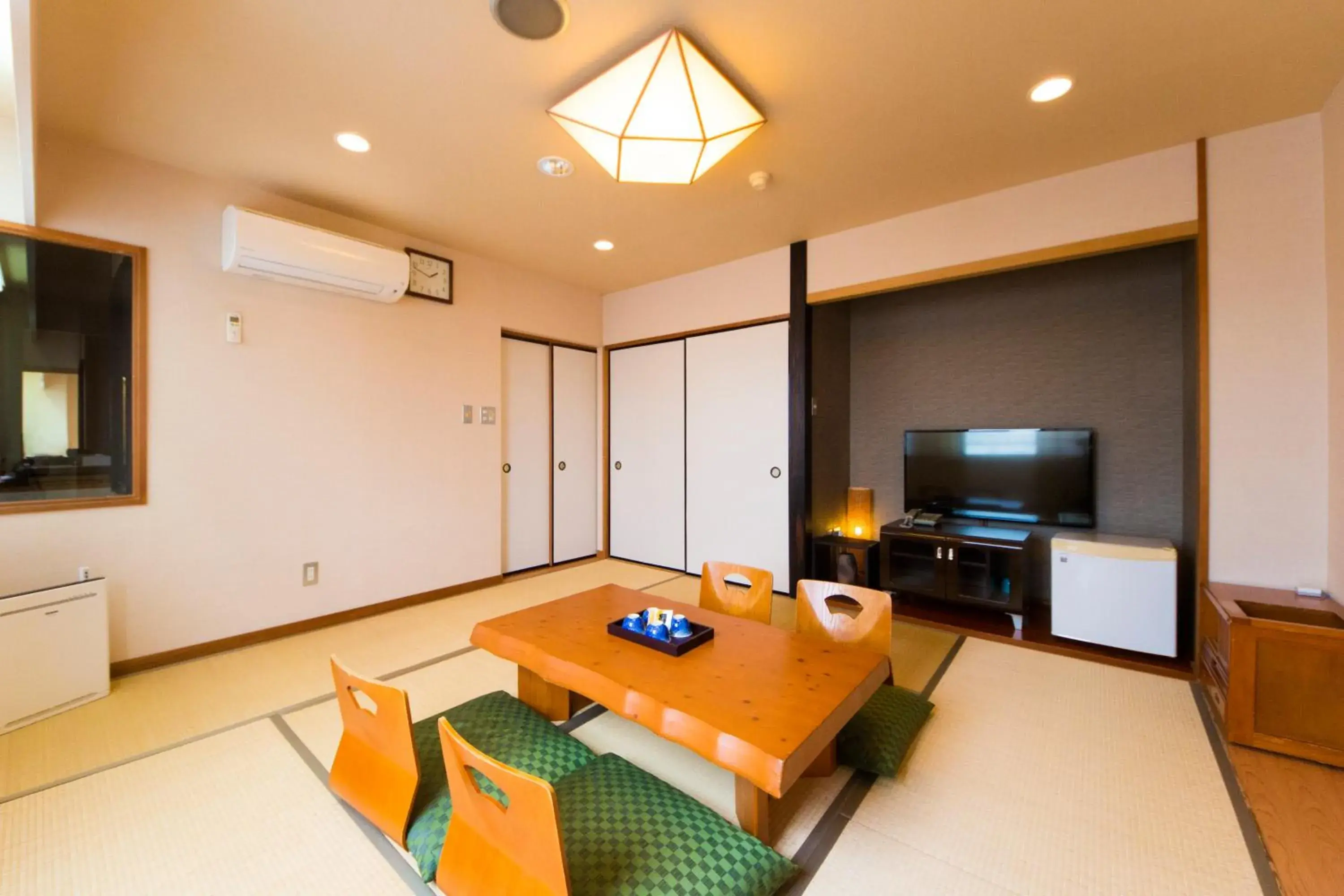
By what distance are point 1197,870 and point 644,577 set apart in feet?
11.4

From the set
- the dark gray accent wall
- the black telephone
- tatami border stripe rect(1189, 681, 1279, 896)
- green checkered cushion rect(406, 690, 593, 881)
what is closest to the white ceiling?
the dark gray accent wall

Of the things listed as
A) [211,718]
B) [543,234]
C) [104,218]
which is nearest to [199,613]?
[211,718]

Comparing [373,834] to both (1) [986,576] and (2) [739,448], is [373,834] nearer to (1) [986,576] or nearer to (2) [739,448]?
(2) [739,448]

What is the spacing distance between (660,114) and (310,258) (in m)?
2.23

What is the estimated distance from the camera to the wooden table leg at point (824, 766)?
5.96ft

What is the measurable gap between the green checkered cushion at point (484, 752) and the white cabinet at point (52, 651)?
5.31 ft

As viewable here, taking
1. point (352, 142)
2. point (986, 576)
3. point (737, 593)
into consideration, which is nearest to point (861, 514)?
point (986, 576)

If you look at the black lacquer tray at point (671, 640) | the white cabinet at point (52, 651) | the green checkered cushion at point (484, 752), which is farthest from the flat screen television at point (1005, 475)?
the white cabinet at point (52, 651)

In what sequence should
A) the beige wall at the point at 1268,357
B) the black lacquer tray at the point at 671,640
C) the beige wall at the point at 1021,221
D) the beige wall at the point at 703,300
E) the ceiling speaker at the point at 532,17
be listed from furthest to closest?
the beige wall at the point at 703,300 < the beige wall at the point at 1021,221 < the beige wall at the point at 1268,357 < the black lacquer tray at the point at 671,640 < the ceiling speaker at the point at 532,17

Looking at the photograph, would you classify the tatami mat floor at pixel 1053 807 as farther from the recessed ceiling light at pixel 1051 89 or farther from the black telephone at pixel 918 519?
the recessed ceiling light at pixel 1051 89

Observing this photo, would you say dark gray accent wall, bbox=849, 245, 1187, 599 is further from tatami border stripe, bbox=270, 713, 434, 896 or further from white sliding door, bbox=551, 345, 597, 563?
tatami border stripe, bbox=270, 713, 434, 896

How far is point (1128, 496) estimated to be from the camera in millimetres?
3326

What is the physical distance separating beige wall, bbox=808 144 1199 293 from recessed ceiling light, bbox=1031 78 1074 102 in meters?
0.84

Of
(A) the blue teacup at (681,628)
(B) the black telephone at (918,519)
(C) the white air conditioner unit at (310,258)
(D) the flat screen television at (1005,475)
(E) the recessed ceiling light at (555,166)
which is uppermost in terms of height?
(E) the recessed ceiling light at (555,166)
